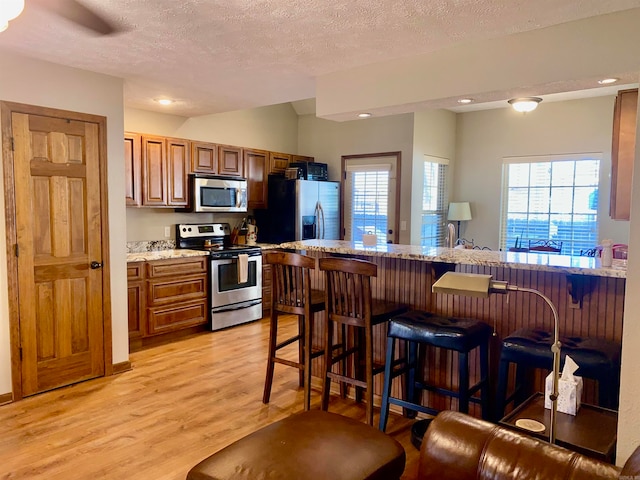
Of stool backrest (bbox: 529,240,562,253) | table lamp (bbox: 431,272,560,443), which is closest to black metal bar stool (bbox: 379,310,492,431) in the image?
table lamp (bbox: 431,272,560,443)

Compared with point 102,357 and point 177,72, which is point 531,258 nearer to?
point 177,72

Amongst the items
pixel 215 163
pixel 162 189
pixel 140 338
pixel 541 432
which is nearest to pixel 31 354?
pixel 140 338

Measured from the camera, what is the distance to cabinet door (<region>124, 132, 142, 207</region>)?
4.58 meters

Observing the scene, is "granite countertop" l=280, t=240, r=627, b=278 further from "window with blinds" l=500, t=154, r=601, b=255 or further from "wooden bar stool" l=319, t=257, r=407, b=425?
"window with blinds" l=500, t=154, r=601, b=255

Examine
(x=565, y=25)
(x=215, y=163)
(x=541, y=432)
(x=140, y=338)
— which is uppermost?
(x=565, y=25)

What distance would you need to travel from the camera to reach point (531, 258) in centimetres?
262

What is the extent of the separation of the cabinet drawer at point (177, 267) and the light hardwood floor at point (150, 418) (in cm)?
81

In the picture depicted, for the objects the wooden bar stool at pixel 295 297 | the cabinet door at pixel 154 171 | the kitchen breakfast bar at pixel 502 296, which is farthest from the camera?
the cabinet door at pixel 154 171

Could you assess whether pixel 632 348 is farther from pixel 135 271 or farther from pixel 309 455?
pixel 135 271

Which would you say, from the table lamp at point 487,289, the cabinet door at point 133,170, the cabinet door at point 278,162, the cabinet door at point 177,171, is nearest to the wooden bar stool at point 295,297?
the table lamp at point 487,289

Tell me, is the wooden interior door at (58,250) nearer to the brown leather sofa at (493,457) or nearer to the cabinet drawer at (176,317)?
the cabinet drawer at (176,317)

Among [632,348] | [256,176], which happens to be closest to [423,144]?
[256,176]

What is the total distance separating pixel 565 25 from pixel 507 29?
0.98 ft

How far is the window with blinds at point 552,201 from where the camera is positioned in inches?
222
